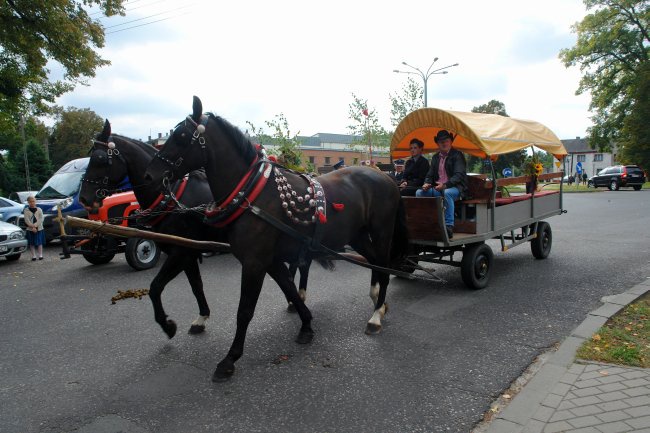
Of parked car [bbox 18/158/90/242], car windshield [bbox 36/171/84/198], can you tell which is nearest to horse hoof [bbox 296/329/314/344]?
parked car [bbox 18/158/90/242]

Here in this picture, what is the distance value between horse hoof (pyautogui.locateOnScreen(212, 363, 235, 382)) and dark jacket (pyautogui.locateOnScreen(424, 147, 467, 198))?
3922mm

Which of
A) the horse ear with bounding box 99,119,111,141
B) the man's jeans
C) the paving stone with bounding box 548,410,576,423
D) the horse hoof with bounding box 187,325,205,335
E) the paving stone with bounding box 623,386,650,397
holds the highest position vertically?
the horse ear with bounding box 99,119,111,141

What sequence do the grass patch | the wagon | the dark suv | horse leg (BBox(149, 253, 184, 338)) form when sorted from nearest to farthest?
the grass patch
horse leg (BBox(149, 253, 184, 338))
the wagon
the dark suv

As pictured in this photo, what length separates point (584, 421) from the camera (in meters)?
2.86

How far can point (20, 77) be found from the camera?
16.2 m

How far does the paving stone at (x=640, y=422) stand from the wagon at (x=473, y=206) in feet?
9.64

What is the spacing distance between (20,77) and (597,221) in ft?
67.3

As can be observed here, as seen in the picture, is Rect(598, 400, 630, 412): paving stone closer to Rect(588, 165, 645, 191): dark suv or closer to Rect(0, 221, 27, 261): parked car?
Rect(0, 221, 27, 261): parked car

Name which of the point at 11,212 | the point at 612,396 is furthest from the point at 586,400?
the point at 11,212

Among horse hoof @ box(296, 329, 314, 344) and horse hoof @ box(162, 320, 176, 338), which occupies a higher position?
horse hoof @ box(162, 320, 176, 338)

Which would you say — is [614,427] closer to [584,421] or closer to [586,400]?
[584,421]

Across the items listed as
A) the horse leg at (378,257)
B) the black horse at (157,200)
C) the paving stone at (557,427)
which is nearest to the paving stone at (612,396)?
the paving stone at (557,427)

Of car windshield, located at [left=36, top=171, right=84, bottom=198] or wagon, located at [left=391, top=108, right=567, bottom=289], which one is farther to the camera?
car windshield, located at [left=36, top=171, right=84, bottom=198]

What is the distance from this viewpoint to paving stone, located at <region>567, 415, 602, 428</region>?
282 centimetres
